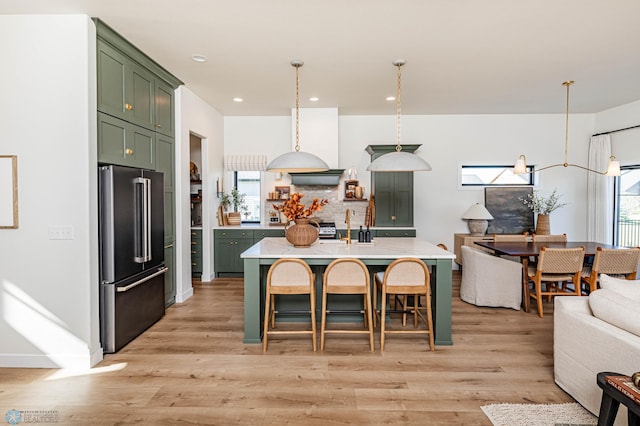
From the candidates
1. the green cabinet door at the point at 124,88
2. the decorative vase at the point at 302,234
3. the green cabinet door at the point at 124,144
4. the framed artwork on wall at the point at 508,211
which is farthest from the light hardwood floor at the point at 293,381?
the framed artwork on wall at the point at 508,211

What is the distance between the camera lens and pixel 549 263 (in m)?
4.34

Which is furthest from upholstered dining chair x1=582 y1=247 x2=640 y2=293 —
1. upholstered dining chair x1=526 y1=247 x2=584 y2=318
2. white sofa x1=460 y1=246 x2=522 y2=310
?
white sofa x1=460 y1=246 x2=522 y2=310

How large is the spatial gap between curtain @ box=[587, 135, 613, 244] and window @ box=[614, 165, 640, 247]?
3.8 inches

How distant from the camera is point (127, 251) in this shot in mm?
3418

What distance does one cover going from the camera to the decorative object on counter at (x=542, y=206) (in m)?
6.47

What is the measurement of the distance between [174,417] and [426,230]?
18.1 ft

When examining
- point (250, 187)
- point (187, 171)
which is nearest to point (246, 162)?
point (250, 187)

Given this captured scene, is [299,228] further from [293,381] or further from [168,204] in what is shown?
[168,204]

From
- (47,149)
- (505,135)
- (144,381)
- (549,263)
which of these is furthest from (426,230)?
(47,149)

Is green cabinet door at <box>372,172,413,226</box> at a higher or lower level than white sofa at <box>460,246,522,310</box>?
higher

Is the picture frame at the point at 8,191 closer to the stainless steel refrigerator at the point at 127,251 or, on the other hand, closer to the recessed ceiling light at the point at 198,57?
the stainless steel refrigerator at the point at 127,251

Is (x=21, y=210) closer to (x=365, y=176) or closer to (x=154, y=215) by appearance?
(x=154, y=215)

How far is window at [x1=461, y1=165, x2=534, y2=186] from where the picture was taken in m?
6.89

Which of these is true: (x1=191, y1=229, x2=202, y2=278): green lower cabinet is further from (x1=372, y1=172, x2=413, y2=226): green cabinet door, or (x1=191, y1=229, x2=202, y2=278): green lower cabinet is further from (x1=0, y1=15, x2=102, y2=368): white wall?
(x1=0, y1=15, x2=102, y2=368): white wall
